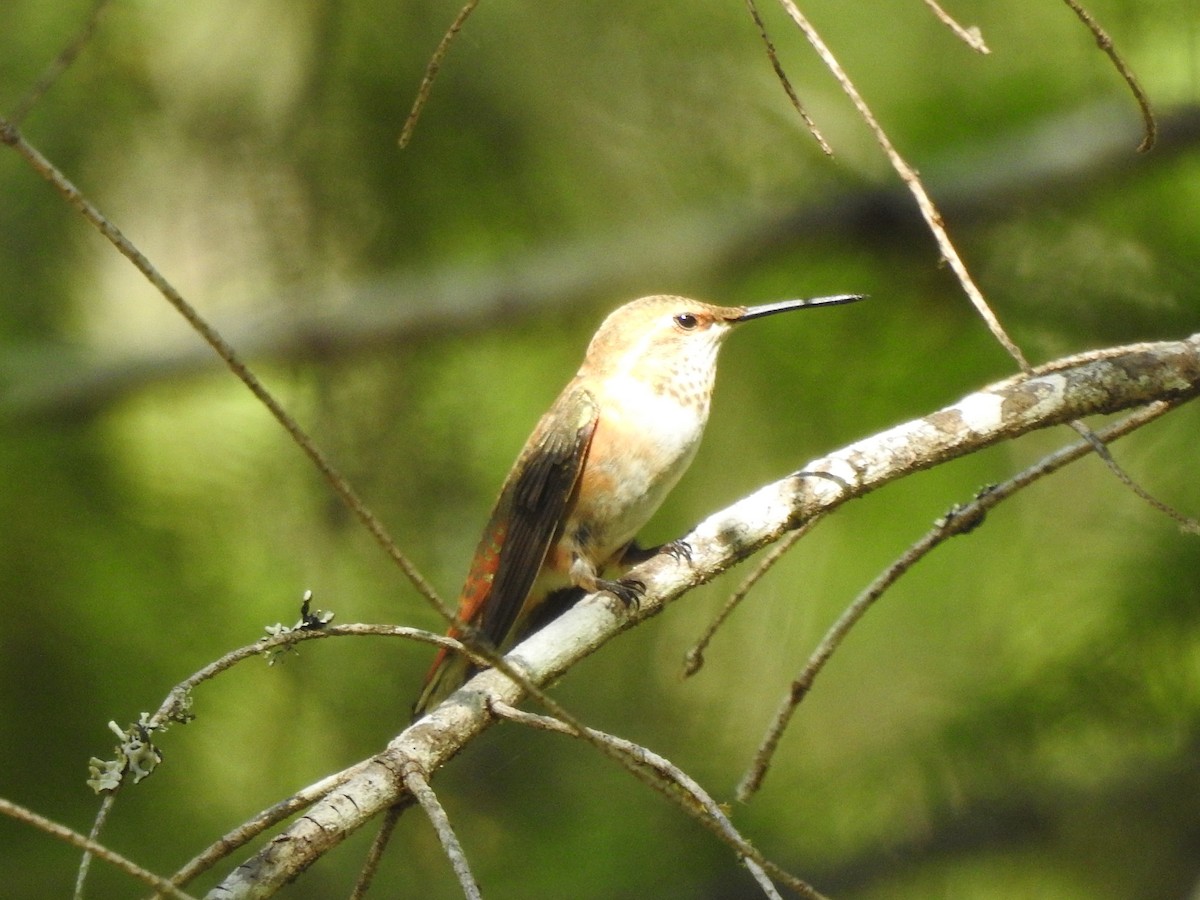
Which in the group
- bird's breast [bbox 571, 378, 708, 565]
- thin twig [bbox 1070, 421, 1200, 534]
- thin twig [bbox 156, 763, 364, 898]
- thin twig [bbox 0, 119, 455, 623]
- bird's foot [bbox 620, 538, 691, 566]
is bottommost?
thin twig [bbox 1070, 421, 1200, 534]

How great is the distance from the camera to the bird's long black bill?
3.31 meters

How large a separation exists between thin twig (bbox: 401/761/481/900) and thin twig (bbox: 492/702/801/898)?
0.53 ft

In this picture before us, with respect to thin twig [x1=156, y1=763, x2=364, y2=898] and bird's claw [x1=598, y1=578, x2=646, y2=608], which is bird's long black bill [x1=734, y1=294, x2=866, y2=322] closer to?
bird's claw [x1=598, y1=578, x2=646, y2=608]

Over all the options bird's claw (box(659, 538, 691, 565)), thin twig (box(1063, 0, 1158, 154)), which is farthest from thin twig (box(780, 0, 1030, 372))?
bird's claw (box(659, 538, 691, 565))

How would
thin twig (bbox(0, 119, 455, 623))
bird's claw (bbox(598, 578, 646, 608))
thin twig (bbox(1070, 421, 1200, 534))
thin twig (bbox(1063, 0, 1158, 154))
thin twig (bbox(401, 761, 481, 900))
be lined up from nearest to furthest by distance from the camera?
thin twig (bbox(0, 119, 455, 623)), thin twig (bbox(401, 761, 481, 900)), thin twig (bbox(1063, 0, 1158, 154)), thin twig (bbox(1070, 421, 1200, 534)), bird's claw (bbox(598, 578, 646, 608))

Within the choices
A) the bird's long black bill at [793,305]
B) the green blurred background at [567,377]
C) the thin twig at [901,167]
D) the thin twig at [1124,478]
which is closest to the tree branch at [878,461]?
the thin twig at [1124,478]

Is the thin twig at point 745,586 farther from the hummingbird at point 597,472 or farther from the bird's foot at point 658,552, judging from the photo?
the hummingbird at point 597,472

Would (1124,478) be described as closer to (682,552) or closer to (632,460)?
(682,552)

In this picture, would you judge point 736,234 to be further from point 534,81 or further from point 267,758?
point 267,758

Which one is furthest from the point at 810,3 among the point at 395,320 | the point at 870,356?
the point at 395,320

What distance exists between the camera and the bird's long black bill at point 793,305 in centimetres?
331

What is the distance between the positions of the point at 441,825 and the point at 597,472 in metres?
1.91

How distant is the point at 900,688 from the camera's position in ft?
13.6

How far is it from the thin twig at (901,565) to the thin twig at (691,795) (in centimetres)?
22
